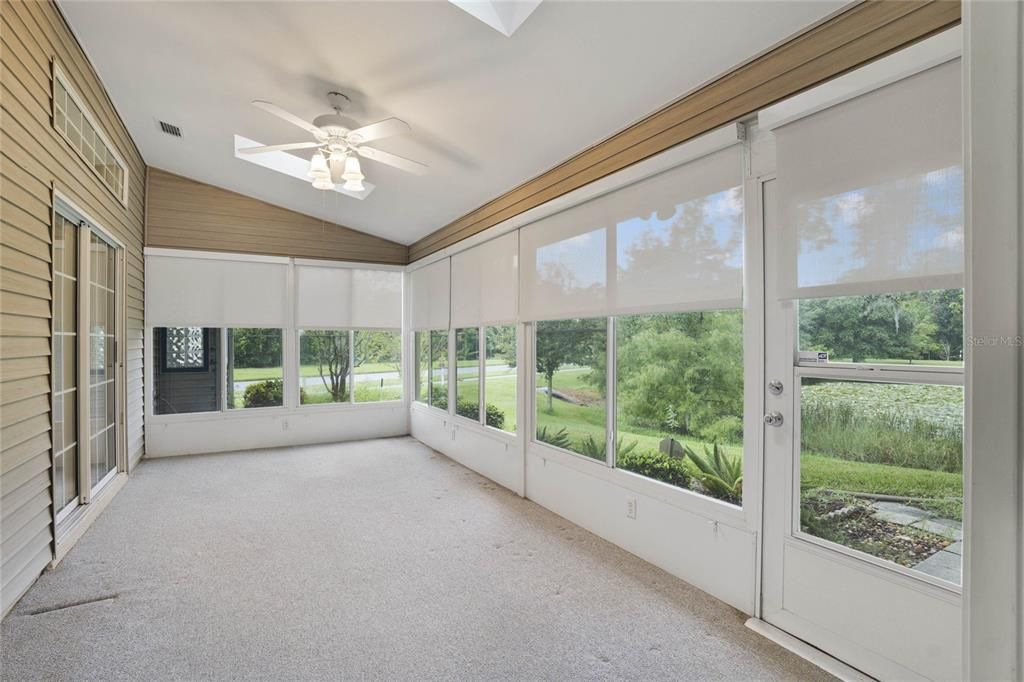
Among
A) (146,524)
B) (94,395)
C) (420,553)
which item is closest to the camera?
(420,553)

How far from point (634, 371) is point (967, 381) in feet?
8.70

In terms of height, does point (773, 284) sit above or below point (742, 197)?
below

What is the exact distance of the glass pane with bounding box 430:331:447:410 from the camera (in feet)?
19.0

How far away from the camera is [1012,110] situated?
514 millimetres

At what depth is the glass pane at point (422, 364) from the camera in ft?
20.7

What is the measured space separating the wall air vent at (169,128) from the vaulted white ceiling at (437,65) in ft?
0.26

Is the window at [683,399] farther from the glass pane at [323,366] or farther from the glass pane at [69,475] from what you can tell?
the glass pane at [323,366]

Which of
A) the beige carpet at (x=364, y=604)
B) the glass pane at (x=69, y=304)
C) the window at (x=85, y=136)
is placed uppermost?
the window at (x=85, y=136)

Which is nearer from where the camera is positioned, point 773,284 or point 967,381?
Answer: point 967,381

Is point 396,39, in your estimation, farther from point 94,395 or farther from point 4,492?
point 94,395

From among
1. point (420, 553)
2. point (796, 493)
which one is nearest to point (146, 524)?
point (420, 553)

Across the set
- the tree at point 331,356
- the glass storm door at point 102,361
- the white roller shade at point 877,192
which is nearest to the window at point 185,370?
the tree at point 331,356

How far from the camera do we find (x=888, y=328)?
1.92 metres

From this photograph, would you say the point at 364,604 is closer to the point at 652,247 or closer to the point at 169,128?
the point at 652,247
